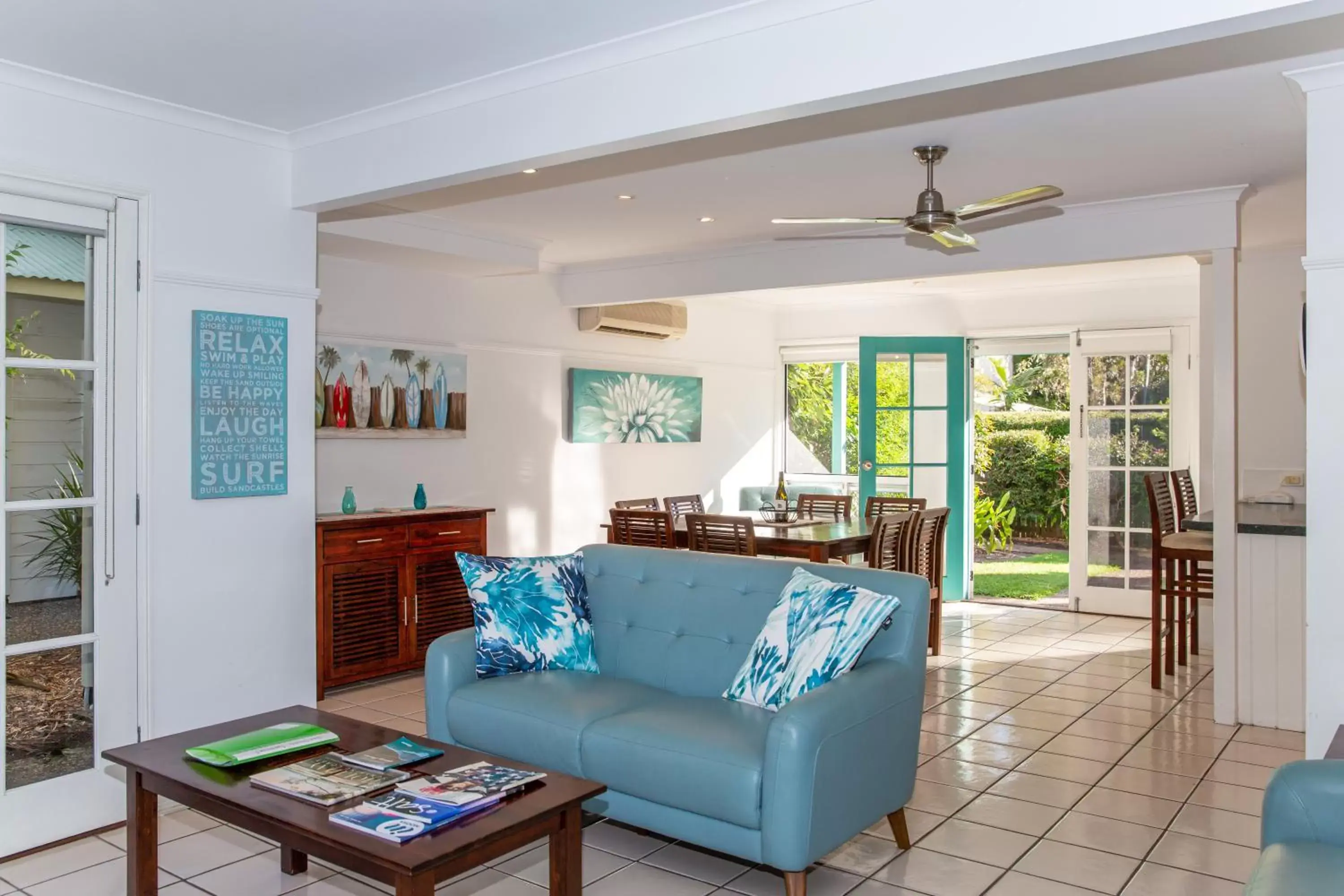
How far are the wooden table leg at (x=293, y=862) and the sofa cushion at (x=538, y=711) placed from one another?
23.7 inches

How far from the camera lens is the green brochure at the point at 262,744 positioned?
2.72 metres

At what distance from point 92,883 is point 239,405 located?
1.69 metres

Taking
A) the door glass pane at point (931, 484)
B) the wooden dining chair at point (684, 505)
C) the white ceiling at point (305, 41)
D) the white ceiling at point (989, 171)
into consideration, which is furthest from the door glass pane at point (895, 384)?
the white ceiling at point (305, 41)

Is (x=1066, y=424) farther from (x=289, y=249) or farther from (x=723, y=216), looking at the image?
(x=289, y=249)

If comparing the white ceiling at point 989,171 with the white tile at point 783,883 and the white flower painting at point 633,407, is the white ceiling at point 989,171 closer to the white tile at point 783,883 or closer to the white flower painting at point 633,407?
the white flower painting at point 633,407

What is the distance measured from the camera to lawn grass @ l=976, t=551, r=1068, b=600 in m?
9.65

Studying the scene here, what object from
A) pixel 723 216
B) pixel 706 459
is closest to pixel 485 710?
pixel 723 216

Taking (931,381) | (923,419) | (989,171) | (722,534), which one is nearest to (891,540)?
(722,534)

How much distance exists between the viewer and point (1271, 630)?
478cm

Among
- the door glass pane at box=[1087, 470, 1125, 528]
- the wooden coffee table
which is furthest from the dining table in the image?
the wooden coffee table

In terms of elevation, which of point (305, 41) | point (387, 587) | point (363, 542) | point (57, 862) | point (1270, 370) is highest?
point (305, 41)

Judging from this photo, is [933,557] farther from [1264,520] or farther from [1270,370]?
[1270,370]

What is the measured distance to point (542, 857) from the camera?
3291 mm

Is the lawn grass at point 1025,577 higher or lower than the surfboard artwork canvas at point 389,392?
lower
